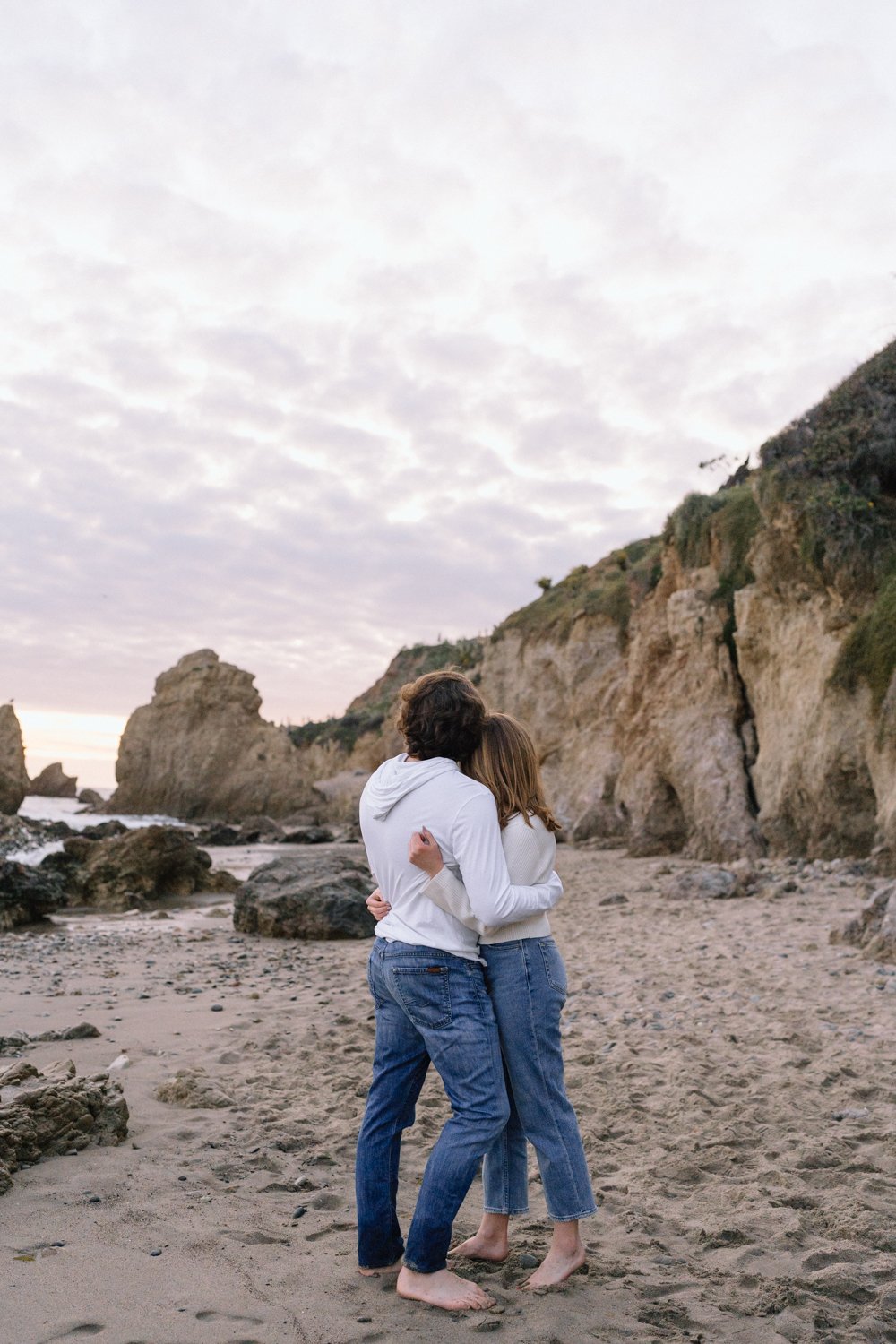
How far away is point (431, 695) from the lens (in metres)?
3.11

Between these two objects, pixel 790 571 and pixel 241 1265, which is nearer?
pixel 241 1265

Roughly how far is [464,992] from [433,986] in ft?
0.33

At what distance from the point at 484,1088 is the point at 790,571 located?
13924 millimetres

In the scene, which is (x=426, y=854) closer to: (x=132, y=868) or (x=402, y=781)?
(x=402, y=781)

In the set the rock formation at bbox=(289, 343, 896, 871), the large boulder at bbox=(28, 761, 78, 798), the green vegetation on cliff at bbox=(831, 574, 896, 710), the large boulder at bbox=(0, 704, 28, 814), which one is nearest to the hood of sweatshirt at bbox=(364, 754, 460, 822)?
the rock formation at bbox=(289, 343, 896, 871)

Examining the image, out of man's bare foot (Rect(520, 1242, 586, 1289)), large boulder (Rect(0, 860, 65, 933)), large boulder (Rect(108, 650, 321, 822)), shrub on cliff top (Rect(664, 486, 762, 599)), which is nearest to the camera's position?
man's bare foot (Rect(520, 1242, 586, 1289))

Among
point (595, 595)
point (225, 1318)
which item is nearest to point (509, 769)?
point (225, 1318)

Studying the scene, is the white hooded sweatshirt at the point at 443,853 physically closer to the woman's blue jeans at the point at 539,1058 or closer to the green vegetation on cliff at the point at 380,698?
the woman's blue jeans at the point at 539,1058

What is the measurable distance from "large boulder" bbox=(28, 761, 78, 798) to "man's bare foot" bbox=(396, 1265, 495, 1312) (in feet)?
224

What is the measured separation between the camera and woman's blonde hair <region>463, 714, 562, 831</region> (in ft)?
10.1

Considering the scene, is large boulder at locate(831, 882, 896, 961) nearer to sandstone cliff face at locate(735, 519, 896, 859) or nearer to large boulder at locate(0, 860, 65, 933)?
sandstone cliff face at locate(735, 519, 896, 859)

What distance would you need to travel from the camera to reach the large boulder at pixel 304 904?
11.0 metres

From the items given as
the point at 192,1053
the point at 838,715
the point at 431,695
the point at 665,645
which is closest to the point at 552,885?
the point at 431,695

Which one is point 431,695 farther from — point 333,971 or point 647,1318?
point 333,971
